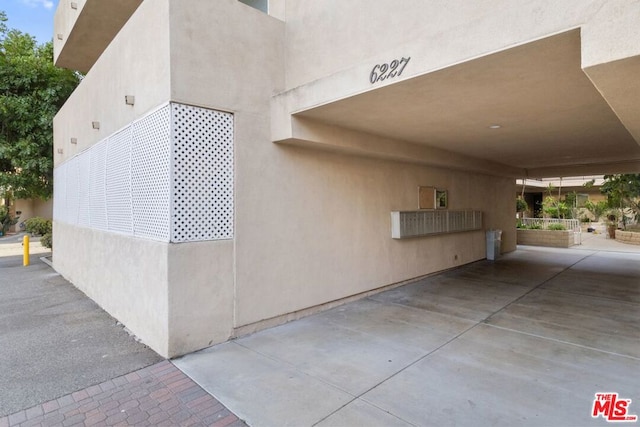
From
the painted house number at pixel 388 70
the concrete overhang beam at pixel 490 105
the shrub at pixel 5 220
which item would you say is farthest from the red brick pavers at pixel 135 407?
the shrub at pixel 5 220

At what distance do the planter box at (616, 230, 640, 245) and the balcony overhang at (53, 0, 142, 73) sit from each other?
2091 centimetres

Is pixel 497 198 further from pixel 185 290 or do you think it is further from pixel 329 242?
pixel 185 290

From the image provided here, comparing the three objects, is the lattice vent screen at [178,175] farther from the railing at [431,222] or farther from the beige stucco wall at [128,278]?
the railing at [431,222]

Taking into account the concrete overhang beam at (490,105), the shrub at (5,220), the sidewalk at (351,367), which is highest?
the concrete overhang beam at (490,105)

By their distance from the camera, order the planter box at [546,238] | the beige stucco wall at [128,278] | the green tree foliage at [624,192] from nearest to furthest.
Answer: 1. the beige stucco wall at [128,278]
2. the planter box at [546,238]
3. the green tree foliage at [624,192]

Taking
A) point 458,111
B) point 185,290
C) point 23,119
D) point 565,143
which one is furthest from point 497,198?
point 23,119

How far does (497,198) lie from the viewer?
1261 centimetres

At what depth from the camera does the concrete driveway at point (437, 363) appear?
10.5 ft

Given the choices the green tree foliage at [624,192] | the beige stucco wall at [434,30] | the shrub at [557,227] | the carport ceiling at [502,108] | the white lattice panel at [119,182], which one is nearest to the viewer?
the beige stucco wall at [434,30]

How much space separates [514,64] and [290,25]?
3.41m

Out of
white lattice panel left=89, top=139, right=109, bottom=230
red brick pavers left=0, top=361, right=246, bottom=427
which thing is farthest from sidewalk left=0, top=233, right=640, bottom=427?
white lattice panel left=89, top=139, right=109, bottom=230

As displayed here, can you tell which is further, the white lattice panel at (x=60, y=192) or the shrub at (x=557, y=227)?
the shrub at (x=557, y=227)

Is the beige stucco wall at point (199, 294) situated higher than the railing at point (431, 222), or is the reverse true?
the railing at point (431, 222)

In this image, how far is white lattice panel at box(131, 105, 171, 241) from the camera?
14.6ft
